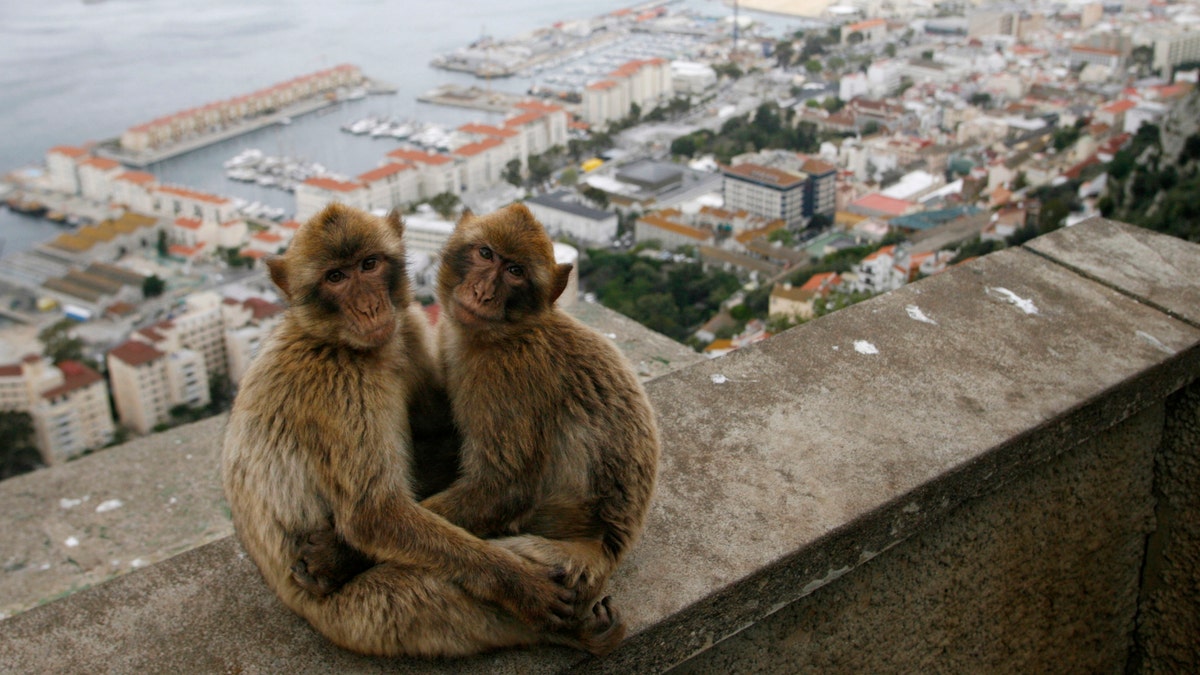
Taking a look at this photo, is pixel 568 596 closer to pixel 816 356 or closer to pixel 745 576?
pixel 745 576

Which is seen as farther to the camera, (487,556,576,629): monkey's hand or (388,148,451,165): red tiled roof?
(388,148,451,165): red tiled roof

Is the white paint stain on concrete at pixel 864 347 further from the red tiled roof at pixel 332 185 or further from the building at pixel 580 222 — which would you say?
the red tiled roof at pixel 332 185

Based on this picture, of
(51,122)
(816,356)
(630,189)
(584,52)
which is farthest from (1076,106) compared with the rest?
(816,356)

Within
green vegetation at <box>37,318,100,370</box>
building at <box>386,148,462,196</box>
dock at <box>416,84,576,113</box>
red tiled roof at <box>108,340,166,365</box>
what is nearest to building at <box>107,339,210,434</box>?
red tiled roof at <box>108,340,166,365</box>

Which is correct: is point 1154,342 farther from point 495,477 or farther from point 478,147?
point 478,147

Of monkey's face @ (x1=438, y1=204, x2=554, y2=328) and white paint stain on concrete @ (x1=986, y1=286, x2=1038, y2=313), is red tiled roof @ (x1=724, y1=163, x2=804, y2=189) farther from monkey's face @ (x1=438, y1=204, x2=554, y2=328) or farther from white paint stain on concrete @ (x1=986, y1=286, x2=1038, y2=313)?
monkey's face @ (x1=438, y1=204, x2=554, y2=328)

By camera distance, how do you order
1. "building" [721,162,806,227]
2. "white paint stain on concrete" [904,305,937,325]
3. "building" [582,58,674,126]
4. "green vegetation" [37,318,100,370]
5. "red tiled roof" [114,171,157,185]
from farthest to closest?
1. "building" [582,58,674,126]
2. "red tiled roof" [114,171,157,185]
3. "building" [721,162,806,227]
4. "green vegetation" [37,318,100,370]
5. "white paint stain on concrete" [904,305,937,325]

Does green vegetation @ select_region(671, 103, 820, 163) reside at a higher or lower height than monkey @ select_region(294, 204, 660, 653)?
lower
